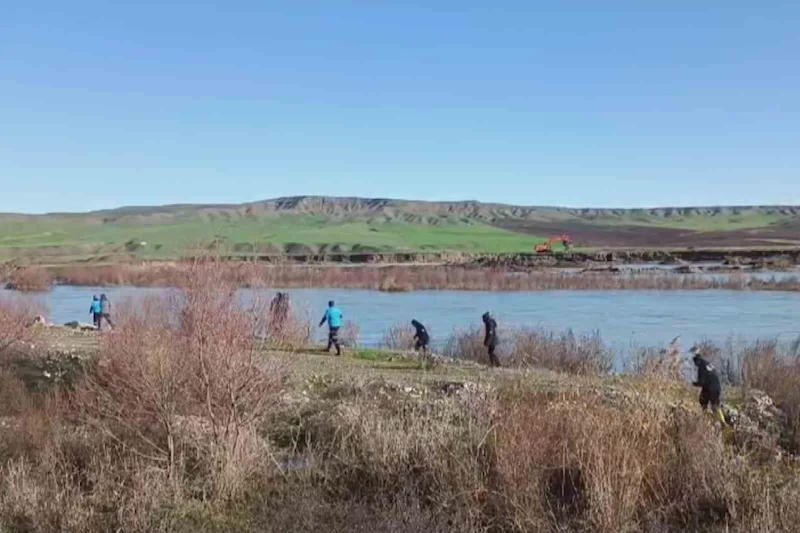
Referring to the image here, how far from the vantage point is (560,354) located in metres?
26.2

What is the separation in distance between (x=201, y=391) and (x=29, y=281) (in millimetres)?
57204

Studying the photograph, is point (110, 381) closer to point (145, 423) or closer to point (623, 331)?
point (145, 423)

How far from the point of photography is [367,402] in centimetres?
1595

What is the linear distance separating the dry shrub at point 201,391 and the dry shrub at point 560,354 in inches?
505

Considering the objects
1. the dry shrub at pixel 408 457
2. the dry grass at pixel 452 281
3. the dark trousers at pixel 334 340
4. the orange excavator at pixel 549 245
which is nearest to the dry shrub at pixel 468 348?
the dark trousers at pixel 334 340

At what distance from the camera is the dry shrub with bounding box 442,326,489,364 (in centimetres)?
2742

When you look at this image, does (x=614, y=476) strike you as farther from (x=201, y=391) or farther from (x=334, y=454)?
(x=201, y=391)

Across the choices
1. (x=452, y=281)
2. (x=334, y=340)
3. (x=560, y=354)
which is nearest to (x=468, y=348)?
(x=560, y=354)

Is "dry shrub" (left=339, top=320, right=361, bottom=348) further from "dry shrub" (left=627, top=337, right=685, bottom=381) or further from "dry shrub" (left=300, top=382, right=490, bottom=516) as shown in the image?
"dry shrub" (left=300, top=382, right=490, bottom=516)

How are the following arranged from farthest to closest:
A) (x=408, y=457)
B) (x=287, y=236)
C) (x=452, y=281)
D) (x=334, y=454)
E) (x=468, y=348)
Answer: (x=287, y=236)
(x=452, y=281)
(x=468, y=348)
(x=334, y=454)
(x=408, y=457)

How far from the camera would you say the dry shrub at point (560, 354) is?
2511 cm

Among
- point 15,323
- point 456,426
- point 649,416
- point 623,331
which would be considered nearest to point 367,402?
point 456,426

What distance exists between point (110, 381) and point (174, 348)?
6.65ft

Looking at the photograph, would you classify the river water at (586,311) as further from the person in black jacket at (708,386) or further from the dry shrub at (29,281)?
the person in black jacket at (708,386)
